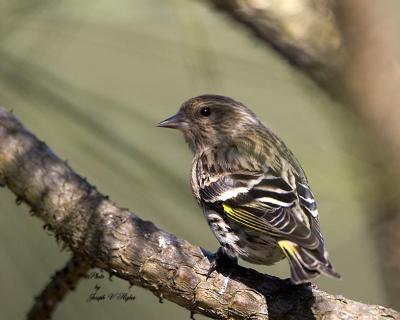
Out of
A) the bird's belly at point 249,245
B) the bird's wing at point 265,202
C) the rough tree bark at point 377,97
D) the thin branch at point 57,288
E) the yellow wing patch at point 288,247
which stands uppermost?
the bird's wing at point 265,202

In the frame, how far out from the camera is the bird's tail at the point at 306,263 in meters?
1.94

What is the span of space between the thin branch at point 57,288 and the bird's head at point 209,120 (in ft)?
3.76

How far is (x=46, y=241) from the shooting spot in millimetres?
1820

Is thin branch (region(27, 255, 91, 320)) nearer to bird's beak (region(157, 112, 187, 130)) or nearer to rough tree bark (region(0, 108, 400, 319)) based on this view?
rough tree bark (region(0, 108, 400, 319))

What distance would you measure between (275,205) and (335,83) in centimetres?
173

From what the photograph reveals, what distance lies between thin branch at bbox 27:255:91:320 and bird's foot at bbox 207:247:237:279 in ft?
1.49

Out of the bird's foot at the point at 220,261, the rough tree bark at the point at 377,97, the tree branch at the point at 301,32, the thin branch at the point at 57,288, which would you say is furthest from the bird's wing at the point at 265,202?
the rough tree bark at the point at 377,97

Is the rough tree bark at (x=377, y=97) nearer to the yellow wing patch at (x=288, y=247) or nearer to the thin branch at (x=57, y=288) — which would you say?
the yellow wing patch at (x=288, y=247)

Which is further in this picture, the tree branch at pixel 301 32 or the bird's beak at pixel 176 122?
the bird's beak at pixel 176 122

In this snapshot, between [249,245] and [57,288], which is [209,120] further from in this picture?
[57,288]

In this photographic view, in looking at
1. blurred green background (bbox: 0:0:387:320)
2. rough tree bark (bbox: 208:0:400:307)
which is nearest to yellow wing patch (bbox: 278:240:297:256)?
blurred green background (bbox: 0:0:387:320)

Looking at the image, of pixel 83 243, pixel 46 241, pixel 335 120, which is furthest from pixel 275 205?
pixel 335 120

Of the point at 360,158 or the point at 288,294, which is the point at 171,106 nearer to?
the point at 288,294

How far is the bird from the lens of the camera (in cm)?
223
